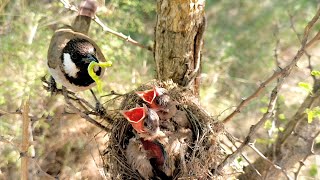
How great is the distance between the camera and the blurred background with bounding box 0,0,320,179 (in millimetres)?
3848

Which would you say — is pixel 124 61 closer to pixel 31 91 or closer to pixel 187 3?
pixel 31 91

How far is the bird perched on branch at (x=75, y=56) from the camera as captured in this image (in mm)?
2762

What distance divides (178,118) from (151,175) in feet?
0.98

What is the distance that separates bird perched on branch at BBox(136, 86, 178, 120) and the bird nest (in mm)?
29

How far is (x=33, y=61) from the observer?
404 centimetres

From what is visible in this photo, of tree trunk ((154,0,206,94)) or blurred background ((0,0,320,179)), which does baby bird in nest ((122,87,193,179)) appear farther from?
blurred background ((0,0,320,179))

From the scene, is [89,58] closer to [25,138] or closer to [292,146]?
[25,138]

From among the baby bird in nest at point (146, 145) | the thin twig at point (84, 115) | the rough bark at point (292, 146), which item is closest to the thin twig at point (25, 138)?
the thin twig at point (84, 115)

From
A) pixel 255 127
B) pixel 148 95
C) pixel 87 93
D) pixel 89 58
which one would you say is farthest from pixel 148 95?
pixel 87 93

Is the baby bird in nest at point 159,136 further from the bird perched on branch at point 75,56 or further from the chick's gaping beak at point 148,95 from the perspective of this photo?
the bird perched on branch at point 75,56

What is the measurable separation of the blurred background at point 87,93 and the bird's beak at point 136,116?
0.53 m

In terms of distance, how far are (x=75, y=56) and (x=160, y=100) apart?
0.57m

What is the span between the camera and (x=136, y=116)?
2.41 meters

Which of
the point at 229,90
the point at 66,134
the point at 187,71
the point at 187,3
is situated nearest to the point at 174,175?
the point at 187,71
